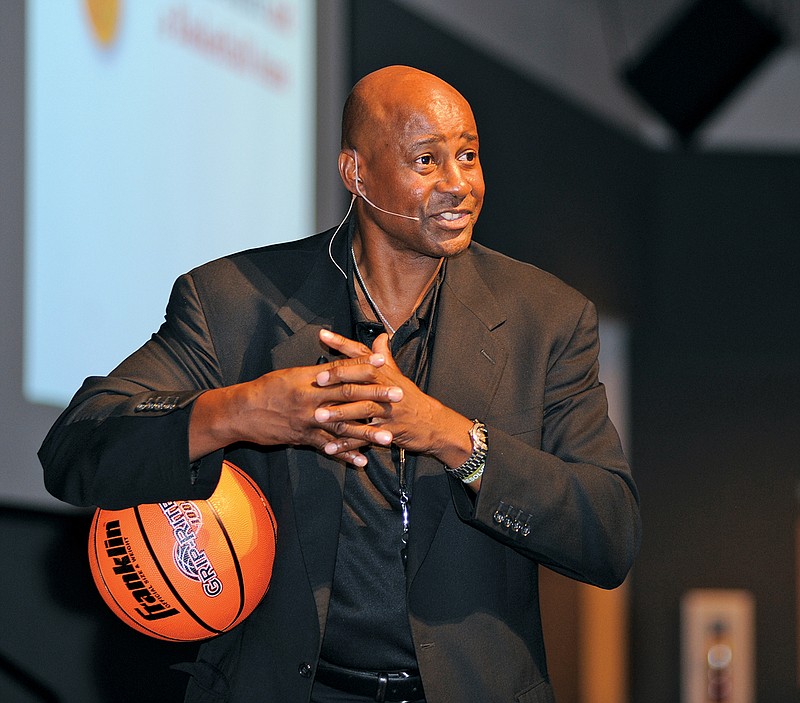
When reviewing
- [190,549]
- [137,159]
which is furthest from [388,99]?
[137,159]

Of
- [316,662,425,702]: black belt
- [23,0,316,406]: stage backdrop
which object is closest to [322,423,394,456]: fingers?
[316,662,425,702]: black belt

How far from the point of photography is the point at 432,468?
214 cm

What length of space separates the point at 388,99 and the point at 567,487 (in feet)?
2.38

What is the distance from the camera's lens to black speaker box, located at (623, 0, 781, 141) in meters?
6.59

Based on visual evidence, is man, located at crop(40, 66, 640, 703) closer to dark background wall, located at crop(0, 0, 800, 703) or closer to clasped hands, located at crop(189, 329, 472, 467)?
clasped hands, located at crop(189, 329, 472, 467)

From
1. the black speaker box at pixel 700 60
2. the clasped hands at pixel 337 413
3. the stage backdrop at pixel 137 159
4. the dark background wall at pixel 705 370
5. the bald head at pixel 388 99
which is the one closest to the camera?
the clasped hands at pixel 337 413

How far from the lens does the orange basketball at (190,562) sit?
2.06 meters

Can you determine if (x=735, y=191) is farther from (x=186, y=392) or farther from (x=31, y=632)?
(x=186, y=392)

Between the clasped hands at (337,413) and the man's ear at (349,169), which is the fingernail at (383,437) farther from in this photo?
the man's ear at (349,169)

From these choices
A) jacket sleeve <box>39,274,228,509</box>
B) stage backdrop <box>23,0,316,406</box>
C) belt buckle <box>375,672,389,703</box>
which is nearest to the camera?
jacket sleeve <box>39,274,228,509</box>

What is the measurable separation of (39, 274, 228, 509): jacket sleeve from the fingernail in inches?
10.7

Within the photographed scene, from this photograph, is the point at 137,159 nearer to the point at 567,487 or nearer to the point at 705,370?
the point at 567,487

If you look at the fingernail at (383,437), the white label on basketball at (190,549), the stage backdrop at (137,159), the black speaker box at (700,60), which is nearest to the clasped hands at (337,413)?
the fingernail at (383,437)

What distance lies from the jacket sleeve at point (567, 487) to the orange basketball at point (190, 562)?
0.35 m
